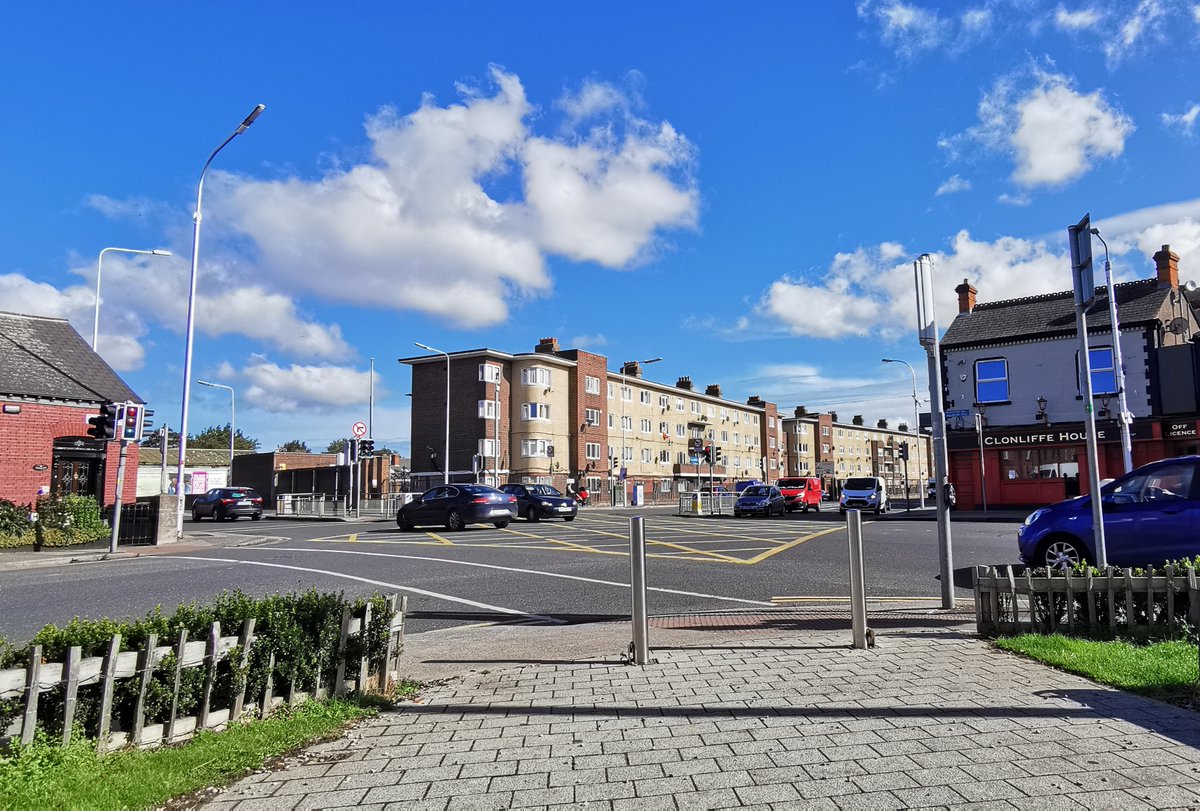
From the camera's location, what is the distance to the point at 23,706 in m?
3.68

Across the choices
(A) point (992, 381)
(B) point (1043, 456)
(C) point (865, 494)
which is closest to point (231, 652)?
(C) point (865, 494)

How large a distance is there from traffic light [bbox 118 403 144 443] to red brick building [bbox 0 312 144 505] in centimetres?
834

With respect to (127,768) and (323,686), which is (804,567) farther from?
(127,768)

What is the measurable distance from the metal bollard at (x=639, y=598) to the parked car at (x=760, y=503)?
95.3 ft

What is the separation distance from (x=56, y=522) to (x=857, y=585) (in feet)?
72.8

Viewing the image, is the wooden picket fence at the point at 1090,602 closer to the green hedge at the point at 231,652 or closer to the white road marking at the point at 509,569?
the white road marking at the point at 509,569

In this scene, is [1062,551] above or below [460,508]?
below

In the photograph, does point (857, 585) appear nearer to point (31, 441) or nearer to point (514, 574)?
point (514, 574)

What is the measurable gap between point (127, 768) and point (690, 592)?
8080mm

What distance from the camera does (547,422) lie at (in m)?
60.0

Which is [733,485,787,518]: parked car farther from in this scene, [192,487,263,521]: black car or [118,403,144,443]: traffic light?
[118,403,144,443]: traffic light

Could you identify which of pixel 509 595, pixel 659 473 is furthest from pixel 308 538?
pixel 659 473

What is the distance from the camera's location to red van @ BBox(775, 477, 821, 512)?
1497 inches

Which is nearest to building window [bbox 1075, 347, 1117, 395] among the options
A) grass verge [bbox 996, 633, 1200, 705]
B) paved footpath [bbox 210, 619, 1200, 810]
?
grass verge [bbox 996, 633, 1200, 705]
